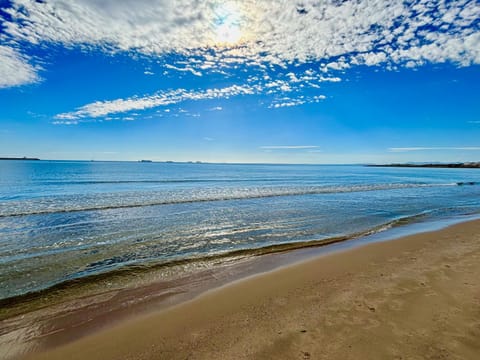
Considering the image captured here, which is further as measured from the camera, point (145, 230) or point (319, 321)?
point (145, 230)

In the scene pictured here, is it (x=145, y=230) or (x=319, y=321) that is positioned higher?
(x=319, y=321)

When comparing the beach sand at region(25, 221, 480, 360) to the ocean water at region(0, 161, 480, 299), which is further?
the ocean water at region(0, 161, 480, 299)

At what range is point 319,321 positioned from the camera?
4480 millimetres

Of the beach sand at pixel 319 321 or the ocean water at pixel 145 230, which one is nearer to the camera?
the beach sand at pixel 319 321

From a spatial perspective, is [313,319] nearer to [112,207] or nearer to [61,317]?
[61,317]

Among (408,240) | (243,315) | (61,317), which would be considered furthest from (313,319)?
(408,240)

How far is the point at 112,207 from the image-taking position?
17.7 meters

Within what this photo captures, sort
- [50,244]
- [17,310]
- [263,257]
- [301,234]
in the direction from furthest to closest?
[301,234] → [50,244] → [263,257] → [17,310]

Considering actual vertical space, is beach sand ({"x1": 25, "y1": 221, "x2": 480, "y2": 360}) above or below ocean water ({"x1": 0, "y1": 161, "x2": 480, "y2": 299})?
above

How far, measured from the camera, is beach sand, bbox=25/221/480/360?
12.3 feet

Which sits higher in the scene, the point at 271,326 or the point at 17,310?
the point at 271,326

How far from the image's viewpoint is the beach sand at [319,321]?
12.3 ft

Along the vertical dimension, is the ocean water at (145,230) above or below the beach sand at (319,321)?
below

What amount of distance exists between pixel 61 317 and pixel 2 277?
3.26m
